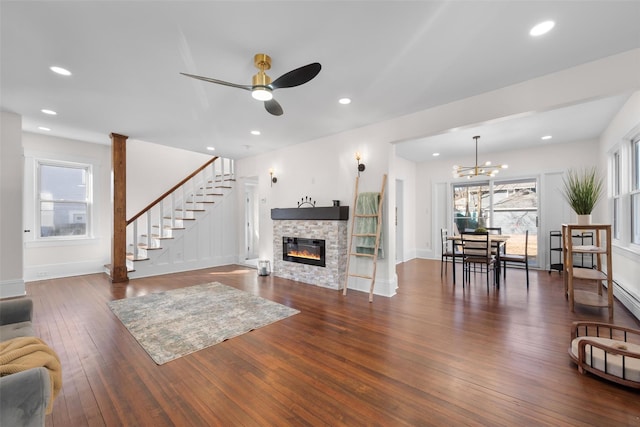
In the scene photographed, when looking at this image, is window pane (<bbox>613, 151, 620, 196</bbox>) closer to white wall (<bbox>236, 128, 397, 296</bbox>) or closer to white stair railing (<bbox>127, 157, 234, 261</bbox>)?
white wall (<bbox>236, 128, 397, 296</bbox>)

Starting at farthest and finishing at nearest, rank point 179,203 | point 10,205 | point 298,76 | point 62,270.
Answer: point 179,203 → point 62,270 → point 10,205 → point 298,76

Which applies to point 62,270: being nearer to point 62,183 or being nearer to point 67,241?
point 67,241

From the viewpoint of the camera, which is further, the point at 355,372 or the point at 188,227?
the point at 188,227

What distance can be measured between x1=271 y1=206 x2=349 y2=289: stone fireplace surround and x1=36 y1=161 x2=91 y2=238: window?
4.36 meters

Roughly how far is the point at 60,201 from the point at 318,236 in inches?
219

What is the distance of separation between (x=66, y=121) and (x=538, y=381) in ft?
23.1

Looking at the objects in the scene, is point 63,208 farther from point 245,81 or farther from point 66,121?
point 245,81

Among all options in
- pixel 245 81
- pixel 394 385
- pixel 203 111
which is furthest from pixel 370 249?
pixel 203 111

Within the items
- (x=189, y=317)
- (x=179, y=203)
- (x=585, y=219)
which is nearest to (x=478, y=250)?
(x=585, y=219)

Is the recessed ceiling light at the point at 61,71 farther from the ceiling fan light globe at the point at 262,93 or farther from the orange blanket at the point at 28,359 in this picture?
the orange blanket at the point at 28,359

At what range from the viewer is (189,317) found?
336cm

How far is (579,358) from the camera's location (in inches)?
85.6

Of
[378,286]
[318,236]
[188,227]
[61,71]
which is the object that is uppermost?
[61,71]

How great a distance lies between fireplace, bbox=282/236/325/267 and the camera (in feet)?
16.4
